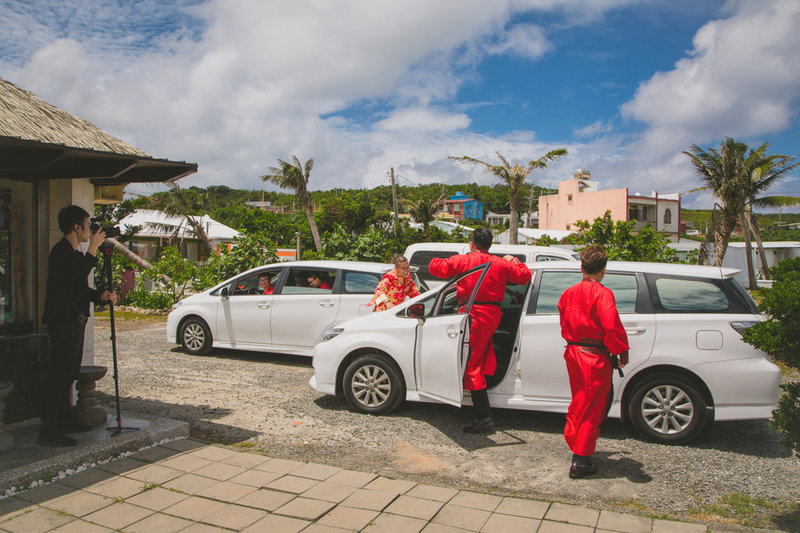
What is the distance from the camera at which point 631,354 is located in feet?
17.5

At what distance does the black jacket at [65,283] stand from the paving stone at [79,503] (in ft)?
4.91

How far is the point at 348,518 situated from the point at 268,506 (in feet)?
1.92

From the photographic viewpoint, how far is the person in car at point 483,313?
5395 mm

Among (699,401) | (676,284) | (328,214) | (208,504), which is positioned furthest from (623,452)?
(328,214)

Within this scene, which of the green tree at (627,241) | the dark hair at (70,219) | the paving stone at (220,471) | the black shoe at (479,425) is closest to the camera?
the paving stone at (220,471)

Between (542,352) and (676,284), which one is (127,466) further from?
(676,284)

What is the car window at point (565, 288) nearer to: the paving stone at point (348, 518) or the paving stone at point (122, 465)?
the paving stone at point (348, 518)

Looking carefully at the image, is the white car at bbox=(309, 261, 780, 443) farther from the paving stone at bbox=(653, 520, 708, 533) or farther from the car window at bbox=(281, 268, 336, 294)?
the car window at bbox=(281, 268, 336, 294)

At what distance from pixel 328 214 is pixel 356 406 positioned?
49139mm

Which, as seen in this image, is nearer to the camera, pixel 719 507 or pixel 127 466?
pixel 719 507

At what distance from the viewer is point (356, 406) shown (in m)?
6.19

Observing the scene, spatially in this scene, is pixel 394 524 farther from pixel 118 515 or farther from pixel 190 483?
pixel 118 515

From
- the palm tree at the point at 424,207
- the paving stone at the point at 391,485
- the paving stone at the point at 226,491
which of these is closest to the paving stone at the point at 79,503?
the paving stone at the point at 226,491

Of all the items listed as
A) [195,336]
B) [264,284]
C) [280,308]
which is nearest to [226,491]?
[280,308]
